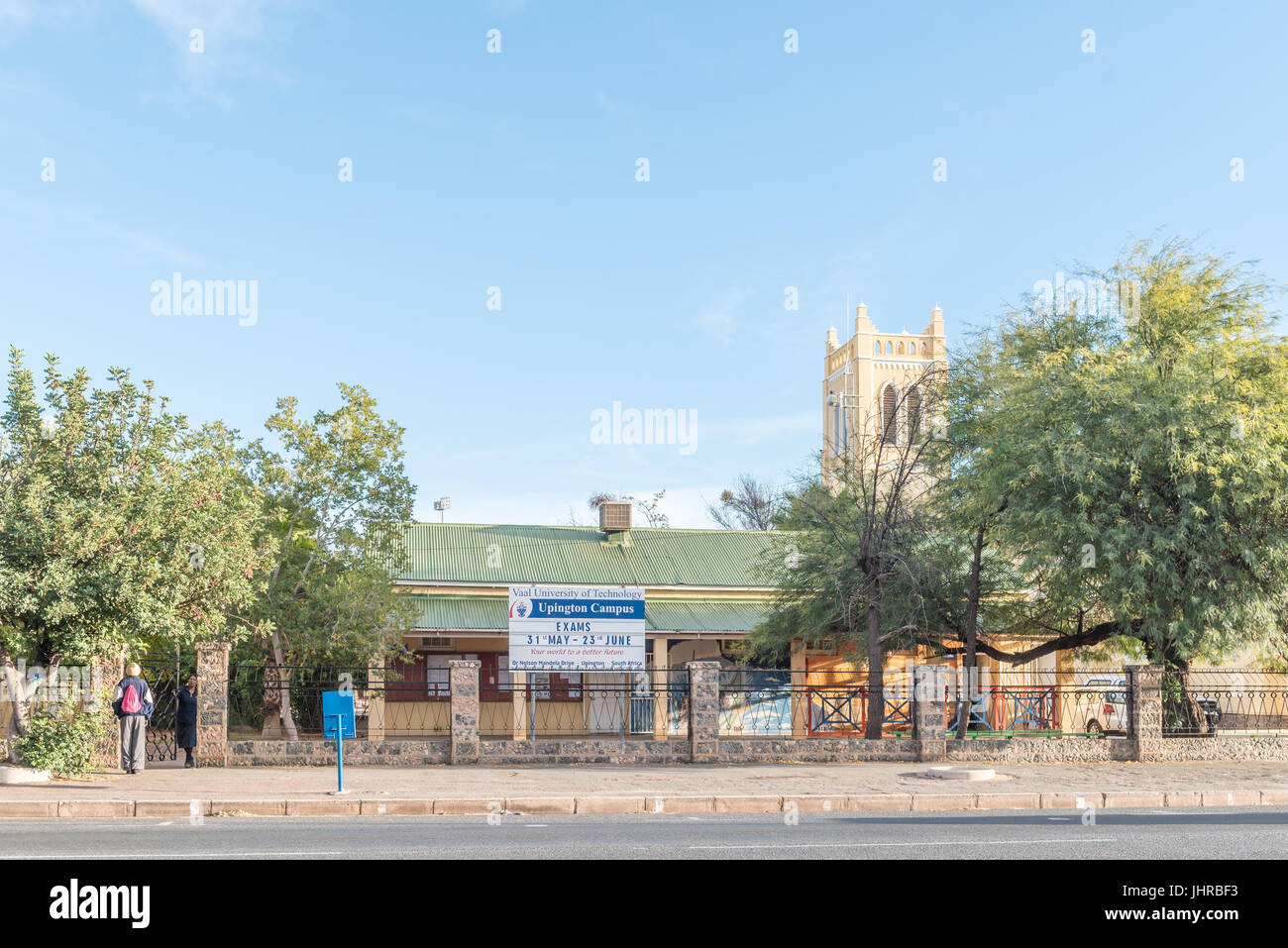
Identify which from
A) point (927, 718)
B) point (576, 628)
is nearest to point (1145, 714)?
point (927, 718)

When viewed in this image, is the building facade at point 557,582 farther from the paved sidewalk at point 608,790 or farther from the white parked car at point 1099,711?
the paved sidewalk at point 608,790

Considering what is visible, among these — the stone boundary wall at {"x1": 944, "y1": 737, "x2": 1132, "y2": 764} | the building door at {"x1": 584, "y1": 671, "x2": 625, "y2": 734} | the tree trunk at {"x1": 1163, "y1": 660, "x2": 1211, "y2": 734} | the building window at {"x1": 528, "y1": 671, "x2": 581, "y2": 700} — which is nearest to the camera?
the stone boundary wall at {"x1": 944, "y1": 737, "x2": 1132, "y2": 764}

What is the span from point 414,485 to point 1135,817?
18339 mm

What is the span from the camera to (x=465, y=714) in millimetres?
19109

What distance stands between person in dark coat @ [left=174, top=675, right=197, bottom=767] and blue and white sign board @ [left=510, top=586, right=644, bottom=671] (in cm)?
558

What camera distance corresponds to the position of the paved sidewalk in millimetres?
13461

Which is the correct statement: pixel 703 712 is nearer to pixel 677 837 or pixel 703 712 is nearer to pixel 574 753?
pixel 574 753

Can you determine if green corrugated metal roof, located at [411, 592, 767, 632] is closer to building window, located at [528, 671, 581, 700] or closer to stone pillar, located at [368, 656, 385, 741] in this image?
stone pillar, located at [368, 656, 385, 741]

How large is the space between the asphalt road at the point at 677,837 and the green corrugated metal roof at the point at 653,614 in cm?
1563

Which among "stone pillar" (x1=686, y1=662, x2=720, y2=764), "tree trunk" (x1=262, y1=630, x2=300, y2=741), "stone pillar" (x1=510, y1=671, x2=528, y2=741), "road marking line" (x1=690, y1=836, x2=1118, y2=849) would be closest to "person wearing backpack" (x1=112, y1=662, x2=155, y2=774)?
"tree trunk" (x1=262, y1=630, x2=300, y2=741)

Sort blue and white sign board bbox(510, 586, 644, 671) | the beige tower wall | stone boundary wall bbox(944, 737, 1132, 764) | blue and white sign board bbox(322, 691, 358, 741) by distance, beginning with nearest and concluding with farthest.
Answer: blue and white sign board bbox(322, 691, 358, 741)
stone boundary wall bbox(944, 737, 1132, 764)
blue and white sign board bbox(510, 586, 644, 671)
the beige tower wall

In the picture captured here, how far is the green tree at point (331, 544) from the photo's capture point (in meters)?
24.6
